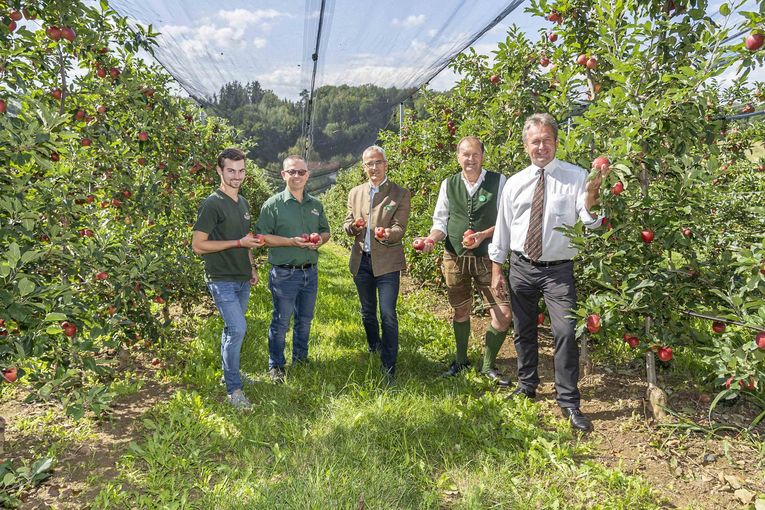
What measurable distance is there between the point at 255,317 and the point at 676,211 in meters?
4.58

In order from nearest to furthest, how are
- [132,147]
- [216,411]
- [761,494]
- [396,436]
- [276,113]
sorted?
[761,494] < [396,436] < [216,411] < [132,147] < [276,113]

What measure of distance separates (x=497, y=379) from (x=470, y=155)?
5.95 ft

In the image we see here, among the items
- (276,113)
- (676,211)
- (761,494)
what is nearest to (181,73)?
(276,113)

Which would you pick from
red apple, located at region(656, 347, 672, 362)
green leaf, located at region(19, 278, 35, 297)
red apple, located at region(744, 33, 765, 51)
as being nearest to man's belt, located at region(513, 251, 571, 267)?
red apple, located at region(656, 347, 672, 362)

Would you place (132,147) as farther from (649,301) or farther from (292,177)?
(649,301)

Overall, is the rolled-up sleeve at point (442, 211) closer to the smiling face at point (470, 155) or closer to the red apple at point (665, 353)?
the smiling face at point (470, 155)

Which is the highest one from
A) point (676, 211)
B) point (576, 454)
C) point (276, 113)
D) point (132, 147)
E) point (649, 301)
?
point (276, 113)

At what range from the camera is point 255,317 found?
5.56 metres

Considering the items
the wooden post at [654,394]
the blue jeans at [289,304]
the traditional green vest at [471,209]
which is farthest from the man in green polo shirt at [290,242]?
the wooden post at [654,394]

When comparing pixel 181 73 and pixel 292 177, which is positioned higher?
pixel 181 73

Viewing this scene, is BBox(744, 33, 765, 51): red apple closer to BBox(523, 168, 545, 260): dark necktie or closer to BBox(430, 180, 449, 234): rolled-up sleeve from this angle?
BBox(523, 168, 545, 260): dark necktie

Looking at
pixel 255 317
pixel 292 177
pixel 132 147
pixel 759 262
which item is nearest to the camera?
pixel 759 262

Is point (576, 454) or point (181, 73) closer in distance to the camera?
point (576, 454)

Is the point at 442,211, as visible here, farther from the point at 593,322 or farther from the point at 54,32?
the point at 54,32
